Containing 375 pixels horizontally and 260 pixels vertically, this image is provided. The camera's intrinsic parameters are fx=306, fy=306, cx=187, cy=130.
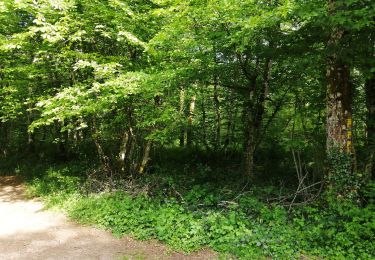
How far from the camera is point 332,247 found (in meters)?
Result: 5.69

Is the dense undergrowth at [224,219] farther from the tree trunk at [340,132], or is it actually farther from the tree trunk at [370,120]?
the tree trunk at [370,120]

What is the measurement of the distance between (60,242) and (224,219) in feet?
11.9

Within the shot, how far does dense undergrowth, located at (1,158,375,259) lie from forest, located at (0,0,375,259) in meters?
0.03

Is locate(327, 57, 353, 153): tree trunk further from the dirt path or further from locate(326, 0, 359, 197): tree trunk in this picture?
the dirt path

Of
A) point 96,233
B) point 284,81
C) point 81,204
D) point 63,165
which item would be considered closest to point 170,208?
point 96,233

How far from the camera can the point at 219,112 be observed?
44.6 ft

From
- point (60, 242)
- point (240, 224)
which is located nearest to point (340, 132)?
point (240, 224)

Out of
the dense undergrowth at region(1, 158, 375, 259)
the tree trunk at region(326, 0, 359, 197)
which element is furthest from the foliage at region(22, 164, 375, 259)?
the tree trunk at region(326, 0, 359, 197)

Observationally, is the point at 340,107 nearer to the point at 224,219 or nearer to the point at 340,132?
the point at 340,132

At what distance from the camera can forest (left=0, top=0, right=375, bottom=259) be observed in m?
5.99

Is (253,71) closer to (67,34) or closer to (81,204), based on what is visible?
(67,34)

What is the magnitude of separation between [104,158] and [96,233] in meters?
4.19

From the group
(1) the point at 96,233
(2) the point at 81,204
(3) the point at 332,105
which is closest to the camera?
(3) the point at 332,105

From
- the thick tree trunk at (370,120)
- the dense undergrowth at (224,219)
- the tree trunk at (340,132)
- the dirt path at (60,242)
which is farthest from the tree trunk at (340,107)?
the dirt path at (60,242)
